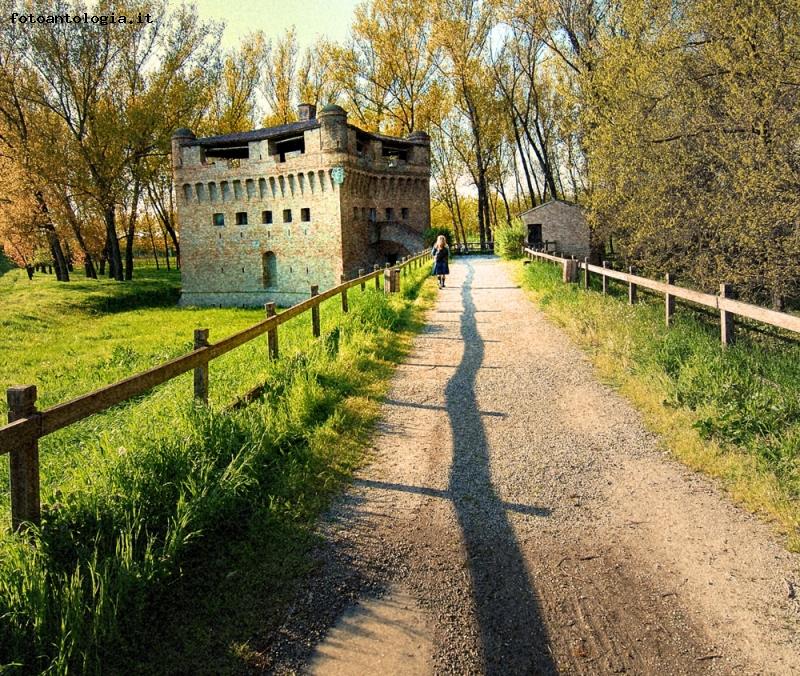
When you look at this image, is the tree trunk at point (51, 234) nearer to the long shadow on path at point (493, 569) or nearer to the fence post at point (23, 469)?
the long shadow on path at point (493, 569)

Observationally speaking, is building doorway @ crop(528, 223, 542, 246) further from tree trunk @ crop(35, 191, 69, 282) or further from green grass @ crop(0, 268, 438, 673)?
green grass @ crop(0, 268, 438, 673)

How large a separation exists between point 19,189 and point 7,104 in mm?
6375

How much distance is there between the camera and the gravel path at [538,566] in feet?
9.30

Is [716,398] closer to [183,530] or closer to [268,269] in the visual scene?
[183,530]

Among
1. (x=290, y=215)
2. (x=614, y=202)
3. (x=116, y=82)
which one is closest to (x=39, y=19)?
(x=116, y=82)

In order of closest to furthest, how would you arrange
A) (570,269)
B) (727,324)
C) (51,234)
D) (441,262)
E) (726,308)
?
(726,308)
(727,324)
(570,269)
(441,262)
(51,234)

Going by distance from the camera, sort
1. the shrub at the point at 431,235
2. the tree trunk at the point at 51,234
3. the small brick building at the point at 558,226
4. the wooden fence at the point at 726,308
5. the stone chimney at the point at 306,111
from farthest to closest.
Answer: the stone chimney at the point at 306,111 < the shrub at the point at 431,235 < the small brick building at the point at 558,226 < the tree trunk at the point at 51,234 < the wooden fence at the point at 726,308

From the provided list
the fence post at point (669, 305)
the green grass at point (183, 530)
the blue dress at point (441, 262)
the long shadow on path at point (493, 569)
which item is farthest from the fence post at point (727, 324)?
the blue dress at point (441, 262)

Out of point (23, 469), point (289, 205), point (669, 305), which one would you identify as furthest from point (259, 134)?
point (23, 469)

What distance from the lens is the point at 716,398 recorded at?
18.3 feet

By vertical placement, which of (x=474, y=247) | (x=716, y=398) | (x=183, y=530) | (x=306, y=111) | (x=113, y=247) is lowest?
(x=183, y=530)

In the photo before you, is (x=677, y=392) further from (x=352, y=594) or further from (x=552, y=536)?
(x=352, y=594)

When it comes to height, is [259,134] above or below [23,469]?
above

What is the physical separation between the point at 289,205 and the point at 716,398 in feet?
107
